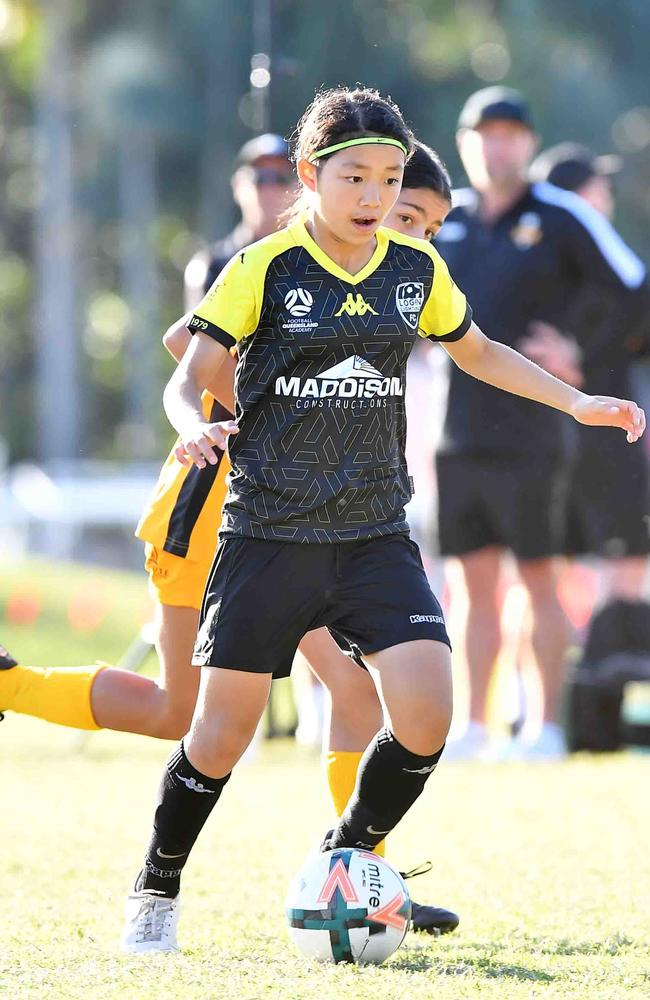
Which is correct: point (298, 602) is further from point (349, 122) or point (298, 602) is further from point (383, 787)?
point (349, 122)

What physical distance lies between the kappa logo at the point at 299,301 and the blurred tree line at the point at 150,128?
14.6m

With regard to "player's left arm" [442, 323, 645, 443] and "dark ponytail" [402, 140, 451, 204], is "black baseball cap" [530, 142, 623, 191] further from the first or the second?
"player's left arm" [442, 323, 645, 443]

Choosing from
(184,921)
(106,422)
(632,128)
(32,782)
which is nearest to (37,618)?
(32,782)

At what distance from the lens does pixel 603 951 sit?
4.28 m

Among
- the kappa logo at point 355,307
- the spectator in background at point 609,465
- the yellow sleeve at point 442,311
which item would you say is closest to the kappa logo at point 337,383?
the kappa logo at point 355,307

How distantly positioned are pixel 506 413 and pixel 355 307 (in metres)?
4.28

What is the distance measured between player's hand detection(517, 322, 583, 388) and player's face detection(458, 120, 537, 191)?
0.74 meters

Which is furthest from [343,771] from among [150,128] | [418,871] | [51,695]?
[150,128]

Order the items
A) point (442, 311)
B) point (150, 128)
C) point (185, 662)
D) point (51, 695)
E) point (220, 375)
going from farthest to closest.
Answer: point (150, 128)
point (51, 695)
point (185, 662)
point (220, 375)
point (442, 311)

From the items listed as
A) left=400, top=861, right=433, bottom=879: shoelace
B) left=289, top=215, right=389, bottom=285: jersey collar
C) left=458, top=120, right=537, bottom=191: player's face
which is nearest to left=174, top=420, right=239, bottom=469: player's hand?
left=289, top=215, right=389, bottom=285: jersey collar

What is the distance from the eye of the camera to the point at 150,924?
4336 mm

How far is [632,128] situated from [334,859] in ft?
98.2

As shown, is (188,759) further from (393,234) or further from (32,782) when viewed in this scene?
(32,782)

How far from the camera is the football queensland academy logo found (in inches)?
170
